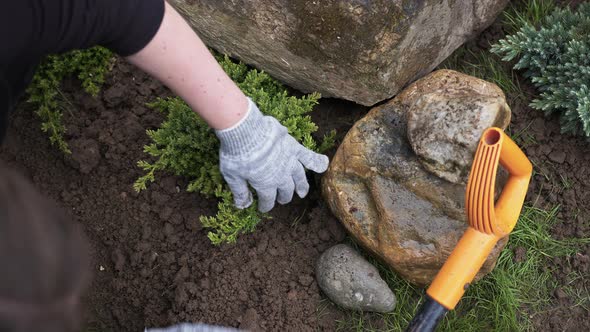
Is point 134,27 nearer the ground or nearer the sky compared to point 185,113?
nearer the sky

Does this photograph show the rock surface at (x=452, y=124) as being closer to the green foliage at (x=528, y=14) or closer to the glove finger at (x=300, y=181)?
the glove finger at (x=300, y=181)

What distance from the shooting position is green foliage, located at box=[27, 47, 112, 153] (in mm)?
2701

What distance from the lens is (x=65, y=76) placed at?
2.87 metres

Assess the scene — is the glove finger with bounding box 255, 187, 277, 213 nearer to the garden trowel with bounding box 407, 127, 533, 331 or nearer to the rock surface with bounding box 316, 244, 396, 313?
the rock surface with bounding box 316, 244, 396, 313

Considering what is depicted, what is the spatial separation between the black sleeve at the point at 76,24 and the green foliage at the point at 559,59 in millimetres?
1747

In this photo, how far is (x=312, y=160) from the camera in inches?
96.0

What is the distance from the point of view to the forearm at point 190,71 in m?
1.84

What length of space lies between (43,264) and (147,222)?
1.55m

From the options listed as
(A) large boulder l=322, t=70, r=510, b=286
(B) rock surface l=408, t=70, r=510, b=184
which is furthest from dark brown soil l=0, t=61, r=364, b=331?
(B) rock surface l=408, t=70, r=510, b=184

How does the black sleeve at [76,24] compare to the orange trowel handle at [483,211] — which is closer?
the black sleeve at [76,24]

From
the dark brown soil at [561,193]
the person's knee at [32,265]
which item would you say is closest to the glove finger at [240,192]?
the person's knee at [32,265]

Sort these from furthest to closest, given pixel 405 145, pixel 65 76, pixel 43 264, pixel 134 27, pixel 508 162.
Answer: pixel 65 76 → pixel 405 145 → pixel 508 162 → pixel 134 27 → pixel 43 264

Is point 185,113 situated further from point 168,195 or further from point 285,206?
point 285,206

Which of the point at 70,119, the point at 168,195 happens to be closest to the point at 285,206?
the point at 168,195
